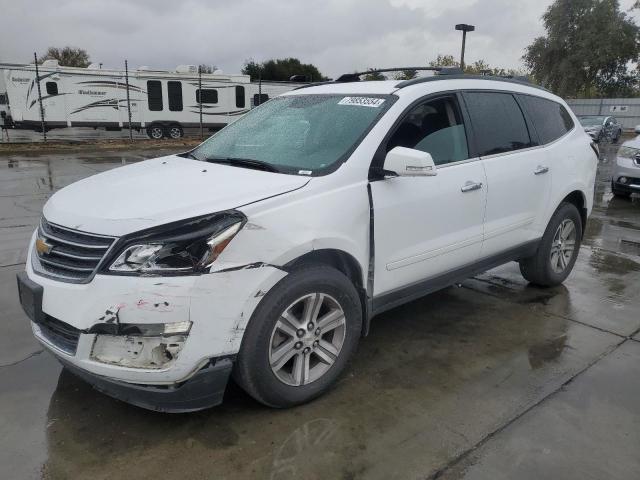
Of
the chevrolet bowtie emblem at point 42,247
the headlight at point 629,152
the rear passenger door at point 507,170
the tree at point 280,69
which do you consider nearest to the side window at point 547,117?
the rear passenger door at point 507,170

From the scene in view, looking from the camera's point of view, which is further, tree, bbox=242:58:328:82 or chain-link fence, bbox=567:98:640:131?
tree, bbox=242:58:328:82

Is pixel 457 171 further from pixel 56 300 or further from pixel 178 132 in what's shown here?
pixel 178 132

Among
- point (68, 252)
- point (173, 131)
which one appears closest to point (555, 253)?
point (68, 252)

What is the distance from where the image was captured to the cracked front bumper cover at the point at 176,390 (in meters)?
2.52

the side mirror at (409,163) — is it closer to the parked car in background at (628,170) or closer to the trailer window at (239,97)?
the parked car in background at (628,170)

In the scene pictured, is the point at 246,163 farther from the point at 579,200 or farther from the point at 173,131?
the point at 173,131

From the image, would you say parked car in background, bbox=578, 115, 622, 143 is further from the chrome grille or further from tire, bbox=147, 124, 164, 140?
the chrome grille

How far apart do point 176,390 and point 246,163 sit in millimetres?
1444

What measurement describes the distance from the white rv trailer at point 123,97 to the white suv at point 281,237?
18719mm

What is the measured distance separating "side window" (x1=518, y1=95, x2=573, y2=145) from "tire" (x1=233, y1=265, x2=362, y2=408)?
2569 millimetres

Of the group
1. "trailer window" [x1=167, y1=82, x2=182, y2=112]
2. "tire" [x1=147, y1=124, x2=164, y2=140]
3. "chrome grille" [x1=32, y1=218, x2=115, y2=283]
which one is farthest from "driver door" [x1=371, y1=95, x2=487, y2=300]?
"tire" [x1=147, y1=124, x2=164, y2=140]

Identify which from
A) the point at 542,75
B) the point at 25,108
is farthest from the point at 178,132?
the point at 542,75

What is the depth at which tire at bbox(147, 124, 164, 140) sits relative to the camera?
23106 mm

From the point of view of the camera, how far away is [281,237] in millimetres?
2662
